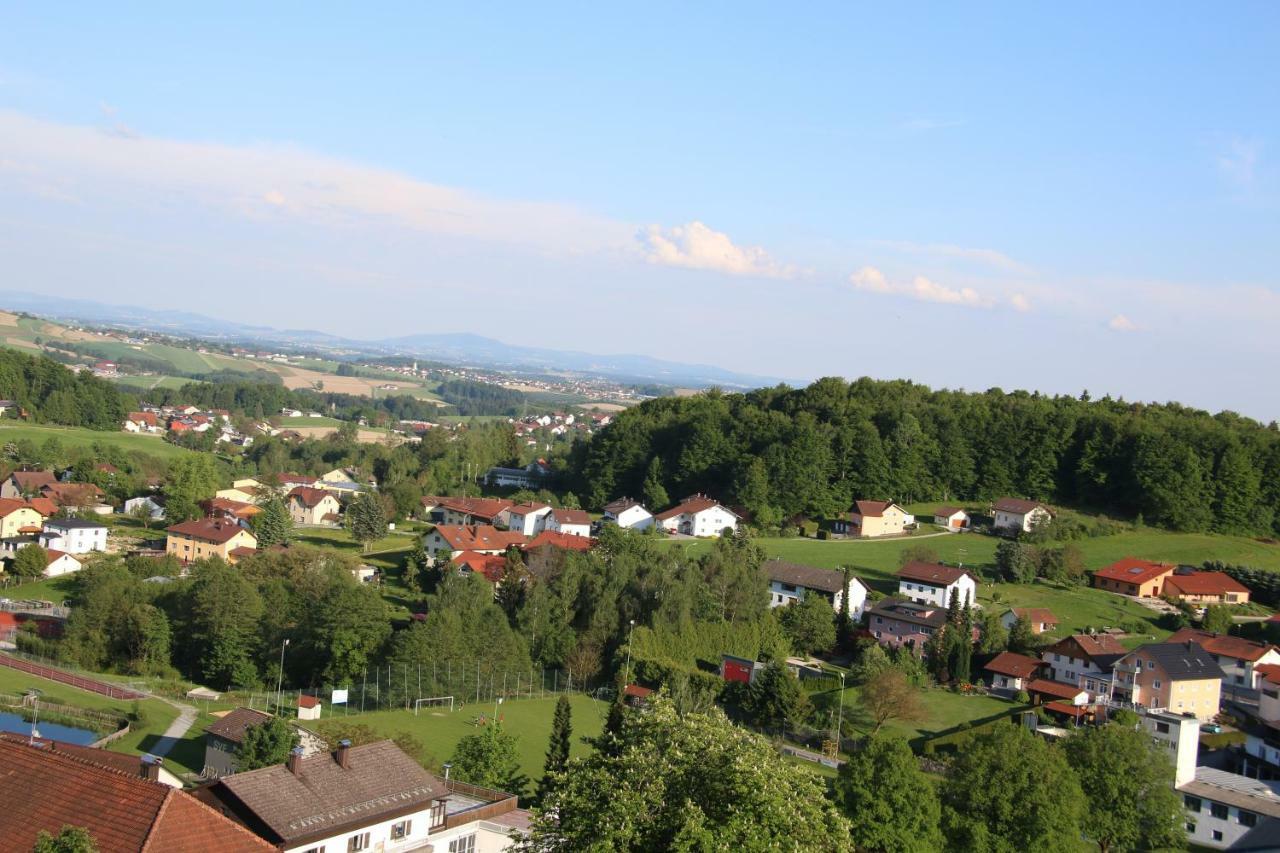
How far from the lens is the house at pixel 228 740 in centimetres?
1827

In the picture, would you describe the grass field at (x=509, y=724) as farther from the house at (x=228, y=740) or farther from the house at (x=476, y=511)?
the house at (x=476, y=511)

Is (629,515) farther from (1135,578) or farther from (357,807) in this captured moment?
(357,807)

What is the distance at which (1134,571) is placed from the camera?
37.7 meters

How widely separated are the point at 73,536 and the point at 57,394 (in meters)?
33.2

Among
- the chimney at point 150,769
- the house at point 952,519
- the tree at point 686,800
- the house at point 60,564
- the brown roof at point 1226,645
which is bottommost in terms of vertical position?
the house at point 60,564

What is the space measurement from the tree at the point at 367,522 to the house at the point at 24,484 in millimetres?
16278

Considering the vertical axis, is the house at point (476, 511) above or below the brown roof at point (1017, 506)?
below

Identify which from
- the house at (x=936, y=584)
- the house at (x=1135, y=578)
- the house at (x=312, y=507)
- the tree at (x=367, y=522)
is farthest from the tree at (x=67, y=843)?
the house at (x=312, y=507)

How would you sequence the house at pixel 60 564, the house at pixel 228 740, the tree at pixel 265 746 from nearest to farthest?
the tree at pixel 265 746, the house at pixel 228 740, the house at pixel 60 564

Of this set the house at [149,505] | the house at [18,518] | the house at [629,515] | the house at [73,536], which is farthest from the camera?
the house at [629,515]

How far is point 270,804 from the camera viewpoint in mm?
13242

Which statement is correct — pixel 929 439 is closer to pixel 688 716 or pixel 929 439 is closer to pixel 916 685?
pixel 916 685

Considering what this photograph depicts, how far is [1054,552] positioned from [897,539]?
717 centimetres

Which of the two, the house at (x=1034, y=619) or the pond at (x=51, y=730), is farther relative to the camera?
the house at (x=1034, y=619)
